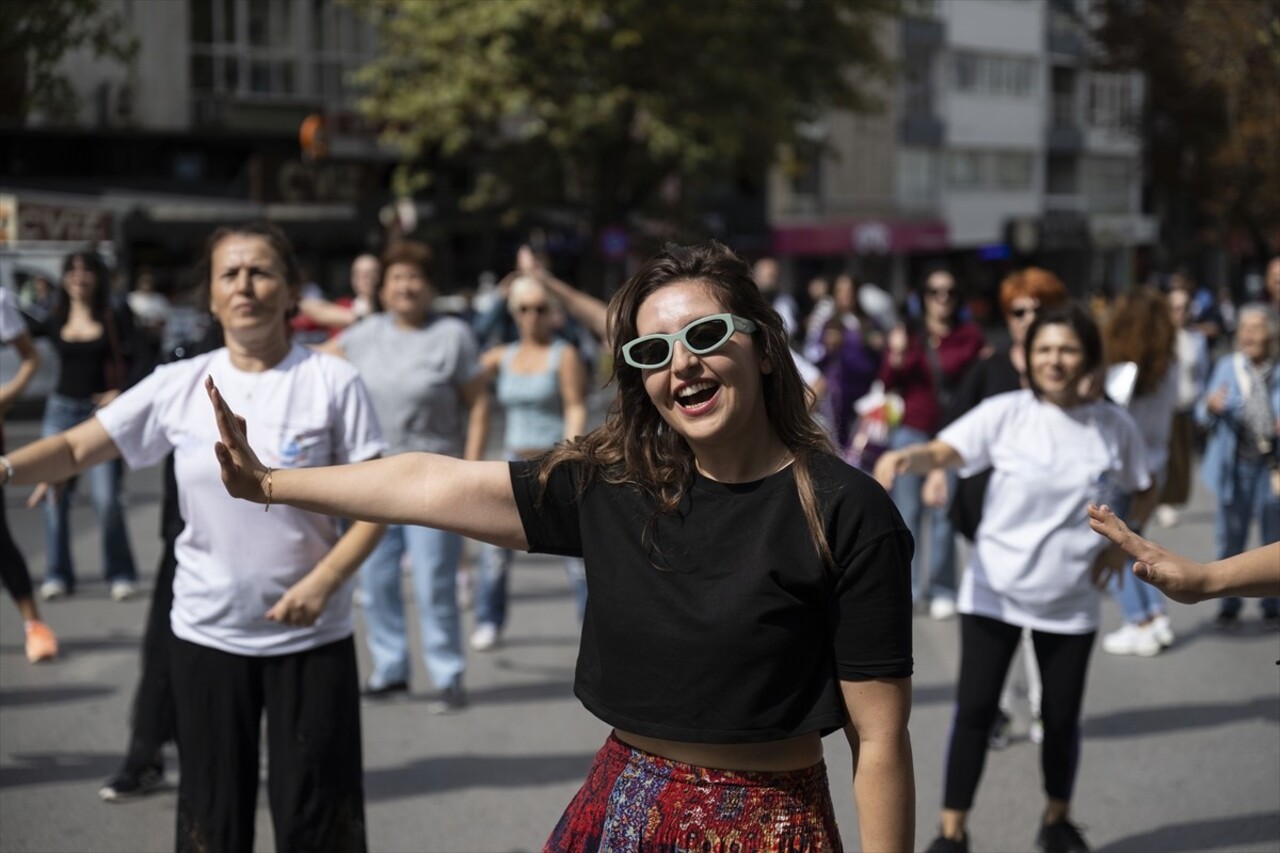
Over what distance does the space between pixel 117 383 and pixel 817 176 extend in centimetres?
4306

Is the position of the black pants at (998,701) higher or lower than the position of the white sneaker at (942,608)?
higher

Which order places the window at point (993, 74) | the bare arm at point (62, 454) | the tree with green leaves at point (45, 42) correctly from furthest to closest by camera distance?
the window at point (993, 74)
the tree with green leaves at point (45, 42)
the bare arm at point (62, 454)

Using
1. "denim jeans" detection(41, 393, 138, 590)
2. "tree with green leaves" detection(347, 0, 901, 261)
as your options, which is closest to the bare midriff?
"denim jeans" detection(41, 393, 138, 590)

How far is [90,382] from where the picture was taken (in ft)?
32.1

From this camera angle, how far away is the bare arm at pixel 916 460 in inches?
191

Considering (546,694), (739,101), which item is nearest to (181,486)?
(546,694)

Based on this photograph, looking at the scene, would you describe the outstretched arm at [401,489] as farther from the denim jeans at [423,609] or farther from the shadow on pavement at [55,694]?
the shadow on pavement at [55,694]

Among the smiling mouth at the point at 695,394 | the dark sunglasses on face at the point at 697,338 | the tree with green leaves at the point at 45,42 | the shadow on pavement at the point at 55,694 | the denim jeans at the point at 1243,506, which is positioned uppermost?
the tree with green leaves at the point at 45,42

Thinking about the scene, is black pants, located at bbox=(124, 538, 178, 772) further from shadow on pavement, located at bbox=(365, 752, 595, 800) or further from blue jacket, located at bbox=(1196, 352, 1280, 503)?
blue jacket, located at bbox=(1196, 352, 1280, 503)

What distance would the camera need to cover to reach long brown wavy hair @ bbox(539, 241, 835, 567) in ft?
9.55

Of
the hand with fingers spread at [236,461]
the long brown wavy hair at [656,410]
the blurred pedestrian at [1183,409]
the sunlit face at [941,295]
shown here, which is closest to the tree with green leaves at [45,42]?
the hand with fingers spread at [236,461]

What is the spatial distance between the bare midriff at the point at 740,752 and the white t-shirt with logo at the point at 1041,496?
2496 millimetres

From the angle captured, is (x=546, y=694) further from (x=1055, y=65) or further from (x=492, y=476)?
(x=1055, y=65)

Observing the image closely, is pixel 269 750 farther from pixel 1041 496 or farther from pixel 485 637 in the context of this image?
pixel 485 637
